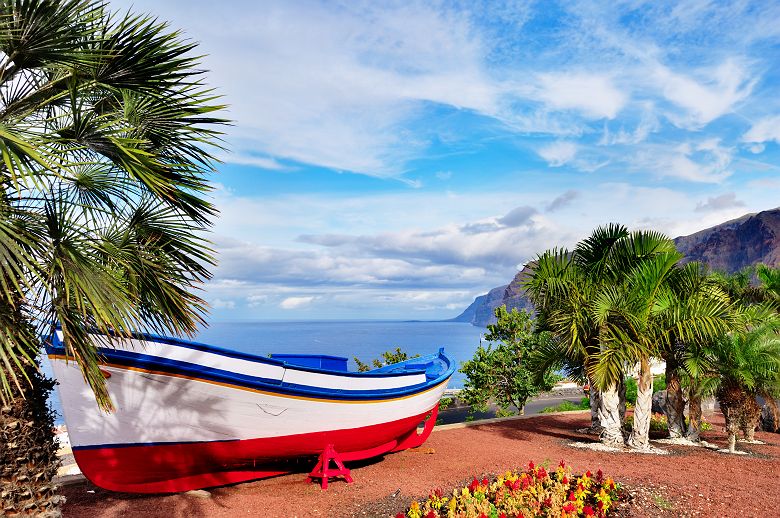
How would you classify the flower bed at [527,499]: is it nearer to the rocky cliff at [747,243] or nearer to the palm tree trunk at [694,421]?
the palm tree trunk at [694,421]

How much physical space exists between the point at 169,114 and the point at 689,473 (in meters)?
11.6

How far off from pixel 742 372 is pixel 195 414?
Result: 1200 centimetres

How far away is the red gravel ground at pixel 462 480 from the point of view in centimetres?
828

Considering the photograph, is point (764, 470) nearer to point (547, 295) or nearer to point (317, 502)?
point (547, 295)

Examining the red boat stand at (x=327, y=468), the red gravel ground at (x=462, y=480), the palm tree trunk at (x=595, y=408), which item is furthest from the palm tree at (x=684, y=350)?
the red boat stand at (x=327, y=468)

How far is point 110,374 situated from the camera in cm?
807

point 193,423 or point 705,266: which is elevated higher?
point 705,266

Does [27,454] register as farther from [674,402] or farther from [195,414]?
[674,402]

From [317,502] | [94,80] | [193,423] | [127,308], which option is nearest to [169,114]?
[94,80]

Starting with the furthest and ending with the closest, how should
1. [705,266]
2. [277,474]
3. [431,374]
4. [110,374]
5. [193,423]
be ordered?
[431,374], [705,266], [277,474], [193,423], [110,374]

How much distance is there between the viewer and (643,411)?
13.0 metres

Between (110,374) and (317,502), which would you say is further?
(317,502)

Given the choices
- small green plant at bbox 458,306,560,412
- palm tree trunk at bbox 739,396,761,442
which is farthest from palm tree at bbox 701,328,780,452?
small green plant at bbox 458,306,560,412

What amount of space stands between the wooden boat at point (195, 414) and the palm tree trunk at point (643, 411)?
24.2ft
